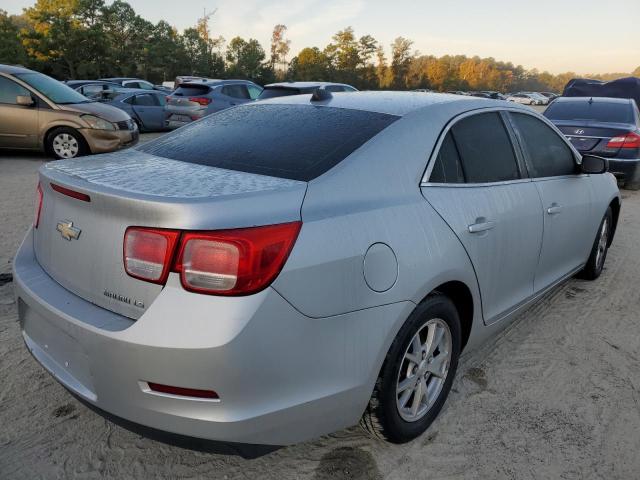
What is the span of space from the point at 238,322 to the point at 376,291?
57cm

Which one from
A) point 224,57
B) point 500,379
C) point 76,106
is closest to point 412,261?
point 500,379

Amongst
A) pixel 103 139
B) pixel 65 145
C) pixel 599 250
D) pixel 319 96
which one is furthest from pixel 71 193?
pixel 65 145

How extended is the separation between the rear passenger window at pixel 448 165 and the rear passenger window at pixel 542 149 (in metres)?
0.83

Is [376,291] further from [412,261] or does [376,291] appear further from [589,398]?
[589,398]

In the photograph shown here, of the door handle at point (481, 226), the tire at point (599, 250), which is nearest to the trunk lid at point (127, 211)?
the door handle at point (481, 226)

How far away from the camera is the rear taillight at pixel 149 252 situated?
5.69 ft

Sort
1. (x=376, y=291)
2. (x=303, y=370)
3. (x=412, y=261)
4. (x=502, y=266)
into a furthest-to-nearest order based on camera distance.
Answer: (x=502, y=266) < (x=412, y=261) < (x=376, y=291) < (x=303, y=370)

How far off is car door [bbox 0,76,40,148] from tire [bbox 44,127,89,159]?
0.26m

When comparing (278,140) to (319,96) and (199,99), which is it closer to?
(319,96)

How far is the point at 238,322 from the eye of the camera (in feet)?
5.44

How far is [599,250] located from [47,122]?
8.80 metres

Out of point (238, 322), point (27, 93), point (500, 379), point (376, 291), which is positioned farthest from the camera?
point (27, 93)

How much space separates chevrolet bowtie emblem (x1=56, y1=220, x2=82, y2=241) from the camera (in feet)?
6.56

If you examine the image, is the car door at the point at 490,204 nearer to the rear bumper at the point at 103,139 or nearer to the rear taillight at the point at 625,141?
the rear taillight at the point at 625,141
